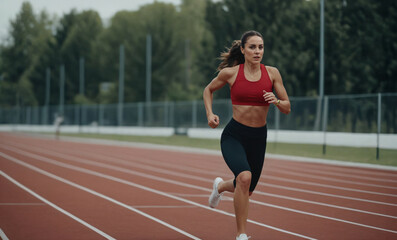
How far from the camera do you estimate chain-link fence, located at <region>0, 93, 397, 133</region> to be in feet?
63.2

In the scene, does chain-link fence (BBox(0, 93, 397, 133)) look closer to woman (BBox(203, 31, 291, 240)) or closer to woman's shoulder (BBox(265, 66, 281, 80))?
woman's shoulder (BBox(265, 66, 281, 80))

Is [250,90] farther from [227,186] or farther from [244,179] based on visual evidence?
[227,186]

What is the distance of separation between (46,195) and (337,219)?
15.7 feet

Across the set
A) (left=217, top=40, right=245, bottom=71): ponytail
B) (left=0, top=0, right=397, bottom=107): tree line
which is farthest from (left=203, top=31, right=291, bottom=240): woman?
(left=0, top=0, right=397, bottom=107): tree line

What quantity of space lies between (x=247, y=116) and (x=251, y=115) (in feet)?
0.13

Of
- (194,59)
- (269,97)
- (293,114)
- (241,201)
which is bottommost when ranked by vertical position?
(241,201)

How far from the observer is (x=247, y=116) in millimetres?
5930

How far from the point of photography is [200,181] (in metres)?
12.8

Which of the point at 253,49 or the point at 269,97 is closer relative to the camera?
the point at 269,97

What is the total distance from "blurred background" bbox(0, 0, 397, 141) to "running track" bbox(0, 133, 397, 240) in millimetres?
2163

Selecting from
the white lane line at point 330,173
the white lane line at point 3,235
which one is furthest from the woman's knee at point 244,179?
the white lane line at point 330,173

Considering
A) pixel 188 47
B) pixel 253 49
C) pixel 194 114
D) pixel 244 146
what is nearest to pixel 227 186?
pixel 244 146

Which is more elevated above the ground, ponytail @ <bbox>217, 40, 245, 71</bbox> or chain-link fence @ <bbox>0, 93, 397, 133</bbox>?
ponytail @ <bbox>217, 40, 245, 71</bbox>

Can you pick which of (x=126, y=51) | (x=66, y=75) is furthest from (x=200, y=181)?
(x=66, y=75)
